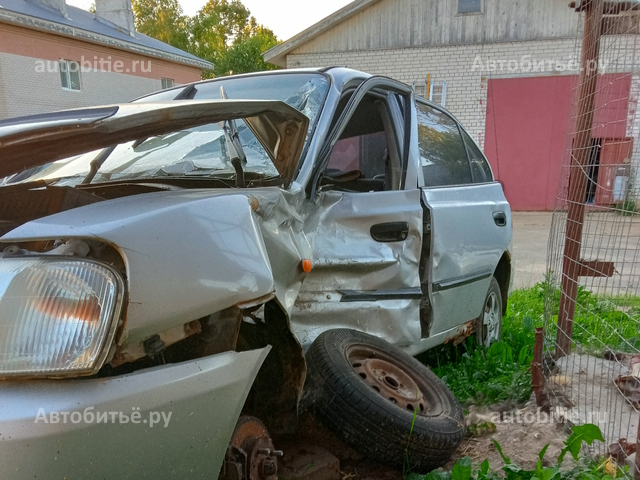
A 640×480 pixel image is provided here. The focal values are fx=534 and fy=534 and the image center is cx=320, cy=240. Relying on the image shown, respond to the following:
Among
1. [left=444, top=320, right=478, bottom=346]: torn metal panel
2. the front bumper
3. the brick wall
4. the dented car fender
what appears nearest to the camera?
the front bumper

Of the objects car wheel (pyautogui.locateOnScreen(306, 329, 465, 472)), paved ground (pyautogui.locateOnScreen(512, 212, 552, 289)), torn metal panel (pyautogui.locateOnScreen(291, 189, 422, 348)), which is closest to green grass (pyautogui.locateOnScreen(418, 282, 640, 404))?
torn metal panel (pyautogui.locateOnScreen(291, 189, 422, 348))

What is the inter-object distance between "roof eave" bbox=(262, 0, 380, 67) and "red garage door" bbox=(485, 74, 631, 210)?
4087mm

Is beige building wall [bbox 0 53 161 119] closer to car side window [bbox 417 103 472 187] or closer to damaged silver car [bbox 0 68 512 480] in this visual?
car side window [bbox 417 103 472 187]

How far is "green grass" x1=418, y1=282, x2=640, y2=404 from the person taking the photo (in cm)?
282

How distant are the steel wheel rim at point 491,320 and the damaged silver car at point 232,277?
0.17 meters

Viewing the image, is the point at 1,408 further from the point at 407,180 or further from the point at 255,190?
the point at 407,180

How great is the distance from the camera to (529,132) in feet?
46.7

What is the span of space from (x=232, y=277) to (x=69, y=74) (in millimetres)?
18620

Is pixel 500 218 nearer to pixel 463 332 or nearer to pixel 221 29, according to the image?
pixel 463 332

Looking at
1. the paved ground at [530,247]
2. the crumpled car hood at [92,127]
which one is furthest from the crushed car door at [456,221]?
the paved ground at [530,247]

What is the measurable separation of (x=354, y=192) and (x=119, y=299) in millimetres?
1532

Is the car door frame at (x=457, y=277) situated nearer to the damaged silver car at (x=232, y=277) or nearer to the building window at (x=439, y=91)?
the damaged silver car at (x=232, y=277)

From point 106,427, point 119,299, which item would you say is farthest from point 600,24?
point 106,427

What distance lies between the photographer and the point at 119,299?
1.26m
